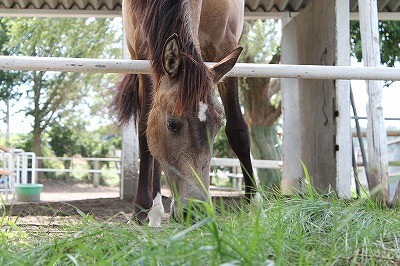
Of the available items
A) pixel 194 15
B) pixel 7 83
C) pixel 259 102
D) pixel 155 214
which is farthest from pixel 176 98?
pixel 7 83

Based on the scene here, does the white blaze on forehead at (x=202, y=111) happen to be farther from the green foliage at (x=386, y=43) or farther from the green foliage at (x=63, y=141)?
the green foliage at (x=63, y=141)

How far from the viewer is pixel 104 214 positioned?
18.2 ft

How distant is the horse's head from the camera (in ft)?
8.96

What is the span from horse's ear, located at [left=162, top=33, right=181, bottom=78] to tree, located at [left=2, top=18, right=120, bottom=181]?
10896 mm

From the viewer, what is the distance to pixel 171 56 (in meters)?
2.98

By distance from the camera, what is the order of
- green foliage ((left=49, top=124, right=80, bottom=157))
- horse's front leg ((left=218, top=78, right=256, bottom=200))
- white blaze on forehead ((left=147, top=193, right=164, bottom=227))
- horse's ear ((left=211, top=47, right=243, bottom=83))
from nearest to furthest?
1. horse's ear ((left=211, top=47, right=243, bottom=83))
2. white blaze on forehead ((left=147, top=193, right=164, bottom=227))
3. horse's front leg ((left=218, top=78, right=256, bottom=200))
4. green foliage ((left=49, top=124, right=80, bottom=157))

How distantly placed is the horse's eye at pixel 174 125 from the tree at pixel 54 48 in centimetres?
1109

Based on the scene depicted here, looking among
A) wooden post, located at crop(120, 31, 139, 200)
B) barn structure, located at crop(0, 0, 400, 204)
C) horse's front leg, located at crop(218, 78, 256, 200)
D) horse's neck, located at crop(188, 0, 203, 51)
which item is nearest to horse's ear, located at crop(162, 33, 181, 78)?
horse's neck, located at crop(188, 0, 203, 51)

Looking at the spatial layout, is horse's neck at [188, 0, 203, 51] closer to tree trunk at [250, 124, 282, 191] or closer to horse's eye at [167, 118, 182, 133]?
horse's eye at [167, 118, 182, 133]

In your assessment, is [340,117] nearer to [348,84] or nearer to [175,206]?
[348,84]

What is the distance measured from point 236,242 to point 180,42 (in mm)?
1804

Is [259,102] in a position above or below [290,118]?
above

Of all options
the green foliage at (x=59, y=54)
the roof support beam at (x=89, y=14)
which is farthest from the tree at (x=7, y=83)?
the roof support beam at (x=89, y=14)

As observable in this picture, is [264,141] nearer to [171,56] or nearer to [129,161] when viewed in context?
[129,161]
